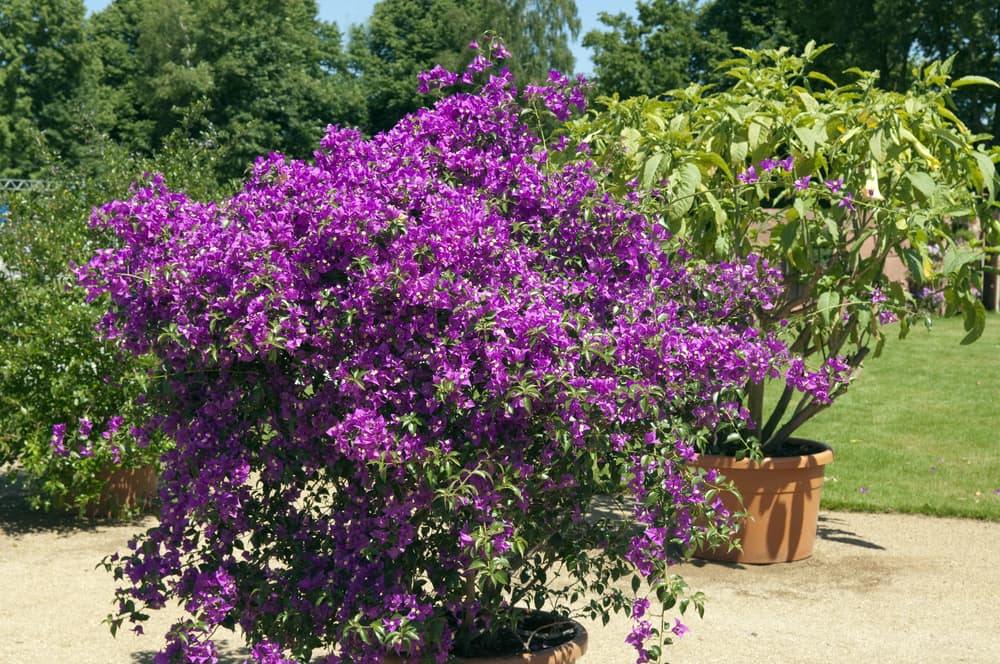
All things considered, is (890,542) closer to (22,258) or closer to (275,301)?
(275,301)

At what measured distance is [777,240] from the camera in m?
6.23

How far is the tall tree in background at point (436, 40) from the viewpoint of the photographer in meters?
37.9

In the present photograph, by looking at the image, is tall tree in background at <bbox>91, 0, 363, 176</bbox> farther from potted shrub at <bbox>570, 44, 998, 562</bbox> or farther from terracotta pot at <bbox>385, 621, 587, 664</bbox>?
terracotta pot at <bbox>385, 621, 587, 664</bbox>

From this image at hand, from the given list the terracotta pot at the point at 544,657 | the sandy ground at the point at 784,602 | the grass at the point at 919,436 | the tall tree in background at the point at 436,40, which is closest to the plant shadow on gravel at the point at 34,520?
the sandy ground at the point at 784,602

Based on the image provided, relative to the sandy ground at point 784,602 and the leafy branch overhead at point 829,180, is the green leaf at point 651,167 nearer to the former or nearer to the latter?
the leafy branch overhead at point 829,180

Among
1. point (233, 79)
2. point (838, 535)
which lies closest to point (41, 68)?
point (233, 79)

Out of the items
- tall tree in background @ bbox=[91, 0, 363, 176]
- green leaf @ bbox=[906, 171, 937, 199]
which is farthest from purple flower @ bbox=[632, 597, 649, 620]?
tall tree in background @ bbox=[91, 0, 363, 176]

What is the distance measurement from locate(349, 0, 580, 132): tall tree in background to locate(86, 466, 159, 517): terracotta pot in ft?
81.1

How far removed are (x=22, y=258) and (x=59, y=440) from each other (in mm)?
2914

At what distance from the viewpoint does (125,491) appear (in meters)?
7.14

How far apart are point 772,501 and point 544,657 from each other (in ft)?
9.66

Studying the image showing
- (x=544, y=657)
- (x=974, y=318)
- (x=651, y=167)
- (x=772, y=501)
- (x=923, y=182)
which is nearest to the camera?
(x=544, y=657)

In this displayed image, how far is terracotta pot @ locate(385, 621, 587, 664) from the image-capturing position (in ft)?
11.7

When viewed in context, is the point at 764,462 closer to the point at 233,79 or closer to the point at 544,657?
the point at 544,657
